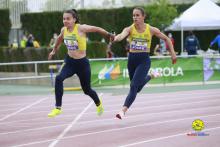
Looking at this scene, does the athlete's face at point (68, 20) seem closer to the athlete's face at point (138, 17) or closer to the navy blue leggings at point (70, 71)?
the navy blue leggings at point (70, 71)

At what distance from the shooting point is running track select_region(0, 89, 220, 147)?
9.85 m

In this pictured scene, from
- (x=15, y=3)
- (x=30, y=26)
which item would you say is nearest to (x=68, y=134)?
(x=30, y=26)

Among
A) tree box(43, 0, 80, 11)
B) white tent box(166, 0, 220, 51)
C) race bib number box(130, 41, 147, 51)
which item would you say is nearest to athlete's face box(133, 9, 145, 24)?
race bib number box(130, 41, 147, 51)

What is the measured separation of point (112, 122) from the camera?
12.3 m

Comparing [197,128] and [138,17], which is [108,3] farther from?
[197,128]

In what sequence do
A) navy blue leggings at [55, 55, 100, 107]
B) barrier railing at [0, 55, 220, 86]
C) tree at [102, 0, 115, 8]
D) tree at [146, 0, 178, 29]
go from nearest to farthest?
1. navy blue leggings at [55, 55, 100, 107]
2. barrier railing at [0, 55, 220, 86]
3. tree at [146, 0, 178, 29]
4. tree at [102, 0, 115, 8]

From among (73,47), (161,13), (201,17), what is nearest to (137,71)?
(73,47)

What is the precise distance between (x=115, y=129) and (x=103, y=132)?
1.26ft

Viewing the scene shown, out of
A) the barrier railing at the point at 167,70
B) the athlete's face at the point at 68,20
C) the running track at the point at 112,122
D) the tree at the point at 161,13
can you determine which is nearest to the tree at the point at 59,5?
the tree at the point at 161,13

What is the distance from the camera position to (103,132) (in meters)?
10.9

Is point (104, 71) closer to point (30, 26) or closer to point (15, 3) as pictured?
point (30, 26)

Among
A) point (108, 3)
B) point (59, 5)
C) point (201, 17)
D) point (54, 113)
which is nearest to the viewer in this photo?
point (54, 113)

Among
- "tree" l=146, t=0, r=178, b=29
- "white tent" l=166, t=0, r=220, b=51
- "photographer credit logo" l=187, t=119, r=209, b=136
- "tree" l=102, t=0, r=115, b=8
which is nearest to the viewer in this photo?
"photographer credit logo" l=187, t=119, r=209, b=136

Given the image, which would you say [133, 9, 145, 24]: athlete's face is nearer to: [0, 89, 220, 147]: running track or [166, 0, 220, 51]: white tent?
[0, 89, 220, 147]: running track
